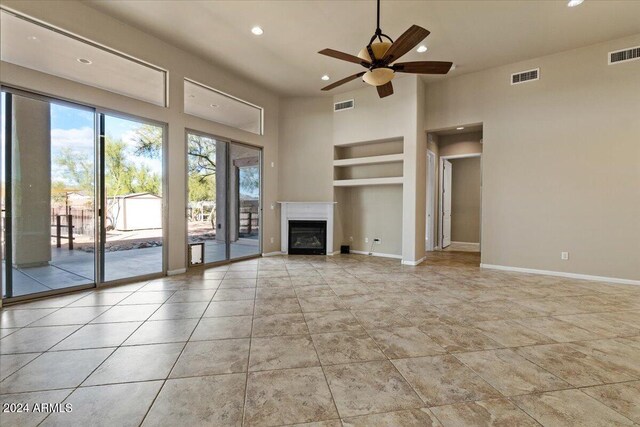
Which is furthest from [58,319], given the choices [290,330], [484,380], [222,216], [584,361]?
[584,361]

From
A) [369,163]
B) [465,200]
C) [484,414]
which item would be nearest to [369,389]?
[484,414]

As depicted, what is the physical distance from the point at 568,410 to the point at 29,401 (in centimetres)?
332

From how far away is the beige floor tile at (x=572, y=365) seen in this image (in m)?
2.06

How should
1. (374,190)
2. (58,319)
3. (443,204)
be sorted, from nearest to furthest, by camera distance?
(58,319) < (374,190) < (443,204)

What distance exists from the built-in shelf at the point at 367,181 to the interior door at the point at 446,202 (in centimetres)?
296

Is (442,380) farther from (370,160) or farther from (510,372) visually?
(370,160)

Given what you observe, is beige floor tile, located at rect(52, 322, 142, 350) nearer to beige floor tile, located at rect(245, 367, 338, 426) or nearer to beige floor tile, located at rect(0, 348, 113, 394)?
beige floor tile, located at rect(0, 348, 113, 394)

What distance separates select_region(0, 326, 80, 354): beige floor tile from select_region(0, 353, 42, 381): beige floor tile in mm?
69

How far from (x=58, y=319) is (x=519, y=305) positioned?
17.4 ft

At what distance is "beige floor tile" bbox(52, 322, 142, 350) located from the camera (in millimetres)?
2521

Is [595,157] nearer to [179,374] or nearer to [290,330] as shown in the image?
[290,330]

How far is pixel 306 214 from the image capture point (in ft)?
23.6

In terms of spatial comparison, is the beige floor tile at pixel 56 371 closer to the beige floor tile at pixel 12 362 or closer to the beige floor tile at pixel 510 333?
the beige floor tile at pixel 12 362

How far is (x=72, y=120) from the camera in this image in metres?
4.00
